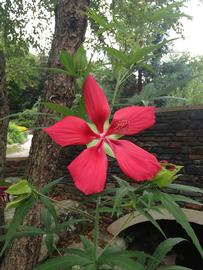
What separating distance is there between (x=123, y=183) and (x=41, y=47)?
604 centimetres

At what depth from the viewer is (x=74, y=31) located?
2.32 metres

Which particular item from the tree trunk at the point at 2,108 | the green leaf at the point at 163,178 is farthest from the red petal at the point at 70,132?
the tree trunk at the point at 2,108

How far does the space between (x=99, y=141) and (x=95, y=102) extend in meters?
0.08

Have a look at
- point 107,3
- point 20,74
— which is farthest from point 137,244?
point 107,3

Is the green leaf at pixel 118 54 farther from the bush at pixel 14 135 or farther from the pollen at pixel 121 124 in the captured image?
the bush at pixel 14 135

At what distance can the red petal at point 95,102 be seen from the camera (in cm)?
75

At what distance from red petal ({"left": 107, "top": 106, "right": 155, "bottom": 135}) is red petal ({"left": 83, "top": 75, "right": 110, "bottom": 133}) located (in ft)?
0.08

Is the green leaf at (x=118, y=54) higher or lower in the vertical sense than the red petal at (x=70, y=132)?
higher

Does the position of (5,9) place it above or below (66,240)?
above

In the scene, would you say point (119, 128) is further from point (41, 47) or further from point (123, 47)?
point (41, 47)

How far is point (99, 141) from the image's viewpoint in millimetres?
772

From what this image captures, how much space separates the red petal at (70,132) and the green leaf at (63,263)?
0.45m

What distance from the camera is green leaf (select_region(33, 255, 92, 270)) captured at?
1.02m

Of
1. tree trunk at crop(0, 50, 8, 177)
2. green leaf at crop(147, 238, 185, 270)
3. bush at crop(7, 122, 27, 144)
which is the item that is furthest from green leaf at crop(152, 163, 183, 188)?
bush at crop(7, 122, 27, 144)
